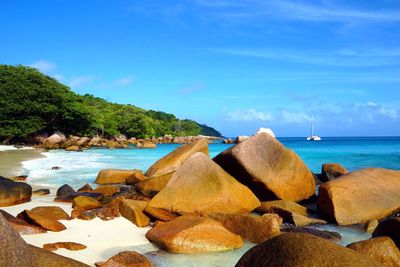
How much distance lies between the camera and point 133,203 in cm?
747

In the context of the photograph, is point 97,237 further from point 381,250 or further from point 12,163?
point 12,163

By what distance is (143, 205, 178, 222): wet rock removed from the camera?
718 centimetres

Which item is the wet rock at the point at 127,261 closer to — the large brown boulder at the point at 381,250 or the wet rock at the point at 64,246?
the wet rock at the point at 64,246

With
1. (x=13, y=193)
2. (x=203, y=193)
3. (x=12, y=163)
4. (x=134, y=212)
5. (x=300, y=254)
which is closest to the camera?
(x=300, y=254)

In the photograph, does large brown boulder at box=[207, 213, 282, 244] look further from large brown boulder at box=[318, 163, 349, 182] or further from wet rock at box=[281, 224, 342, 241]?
large brown boulder at box=[318, 163, 349, 182]

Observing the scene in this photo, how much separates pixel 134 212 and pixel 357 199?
12.9 ft

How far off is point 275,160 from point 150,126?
196ft

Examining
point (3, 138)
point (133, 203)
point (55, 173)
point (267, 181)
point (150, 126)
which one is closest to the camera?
point (133, 203)

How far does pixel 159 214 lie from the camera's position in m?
7.23

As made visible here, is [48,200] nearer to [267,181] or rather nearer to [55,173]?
[267,181]

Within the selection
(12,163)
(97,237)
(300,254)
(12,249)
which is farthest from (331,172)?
(12,163)

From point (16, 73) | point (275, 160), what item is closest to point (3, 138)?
point (16, 73)

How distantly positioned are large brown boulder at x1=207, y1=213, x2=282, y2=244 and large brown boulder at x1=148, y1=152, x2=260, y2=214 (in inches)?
35.3

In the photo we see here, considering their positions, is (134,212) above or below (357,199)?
below
